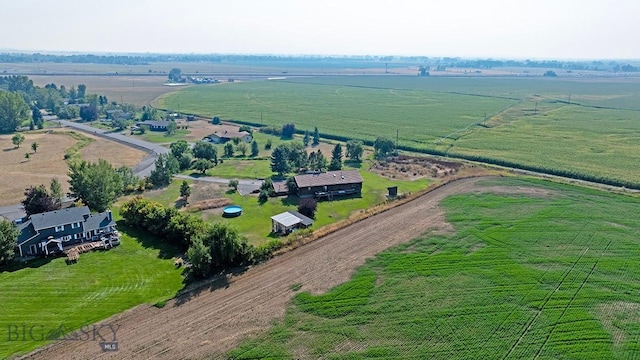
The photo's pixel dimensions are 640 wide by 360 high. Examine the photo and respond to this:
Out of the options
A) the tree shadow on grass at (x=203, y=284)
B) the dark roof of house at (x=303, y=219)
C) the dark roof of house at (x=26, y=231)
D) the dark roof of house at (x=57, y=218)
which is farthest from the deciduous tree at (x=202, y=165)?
the tree shadow on grass at (x=203, y=284)

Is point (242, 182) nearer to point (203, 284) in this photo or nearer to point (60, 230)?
point (60, 230)

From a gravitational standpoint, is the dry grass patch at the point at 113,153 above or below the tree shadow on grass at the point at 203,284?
above

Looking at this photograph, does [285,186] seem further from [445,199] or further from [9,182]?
[9,182]

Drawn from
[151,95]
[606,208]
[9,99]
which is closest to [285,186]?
[606,208]

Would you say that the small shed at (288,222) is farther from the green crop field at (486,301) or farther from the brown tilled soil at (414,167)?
the brown tilled soil at (414,167)

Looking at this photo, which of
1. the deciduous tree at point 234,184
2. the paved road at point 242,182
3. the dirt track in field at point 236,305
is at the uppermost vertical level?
the deciduous tree at point 234,184

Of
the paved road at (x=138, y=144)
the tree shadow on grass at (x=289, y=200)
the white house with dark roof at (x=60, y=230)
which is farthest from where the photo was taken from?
the paved road at (x=138, y=144)

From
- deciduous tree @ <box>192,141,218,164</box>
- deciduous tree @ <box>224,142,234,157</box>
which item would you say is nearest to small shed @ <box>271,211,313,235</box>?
deciduous tree @ <box>192,141,218,164</box>
